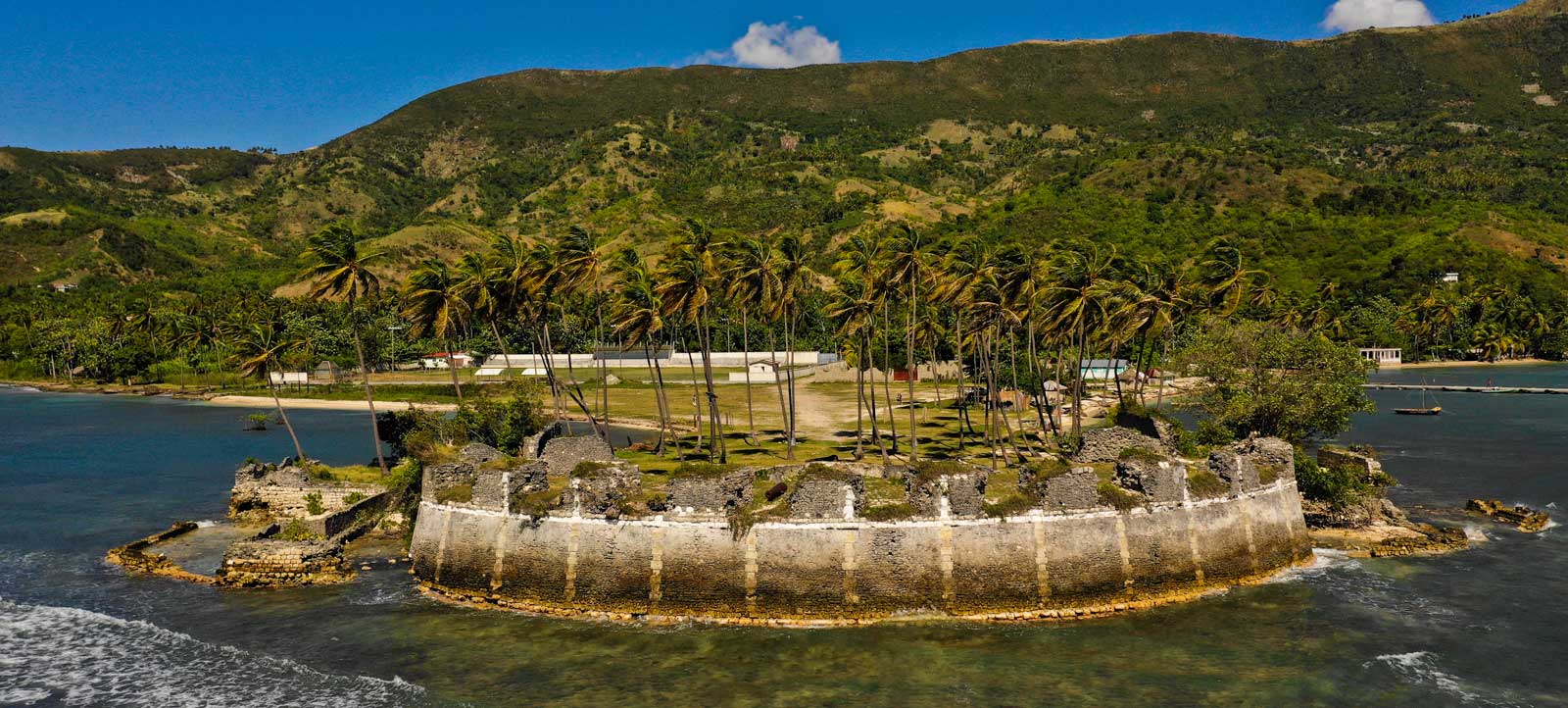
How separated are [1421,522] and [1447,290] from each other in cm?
16719

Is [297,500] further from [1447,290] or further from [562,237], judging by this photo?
[1447,290]

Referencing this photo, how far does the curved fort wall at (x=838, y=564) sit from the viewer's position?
39.7 m

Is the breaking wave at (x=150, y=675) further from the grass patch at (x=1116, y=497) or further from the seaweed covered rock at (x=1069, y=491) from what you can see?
the grass patch at (x=1116, y=497)

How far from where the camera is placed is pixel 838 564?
1561 inches

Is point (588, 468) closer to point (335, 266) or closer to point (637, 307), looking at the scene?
point (637, 307)

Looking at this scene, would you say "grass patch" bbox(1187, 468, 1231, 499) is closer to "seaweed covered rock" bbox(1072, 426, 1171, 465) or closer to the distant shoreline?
"seaweed covered rock" bbox(1072, 426, 1171, 465)

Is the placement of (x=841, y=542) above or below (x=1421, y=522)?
above

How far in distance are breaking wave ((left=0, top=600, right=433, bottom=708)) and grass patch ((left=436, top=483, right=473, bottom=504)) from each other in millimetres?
9483

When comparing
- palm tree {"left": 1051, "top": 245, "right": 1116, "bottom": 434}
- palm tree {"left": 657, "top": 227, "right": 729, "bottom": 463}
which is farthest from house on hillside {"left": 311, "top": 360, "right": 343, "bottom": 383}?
palm tree {"left": 1051, "top": 245, "right": 1116, "bottom": 434}

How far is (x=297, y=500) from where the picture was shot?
194 ft

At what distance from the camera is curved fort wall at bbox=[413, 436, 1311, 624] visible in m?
39.7

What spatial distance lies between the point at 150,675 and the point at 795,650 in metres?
23.8

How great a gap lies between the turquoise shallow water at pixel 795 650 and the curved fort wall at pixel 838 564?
110 centimetres

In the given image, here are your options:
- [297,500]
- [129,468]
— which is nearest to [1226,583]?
[297,500]
